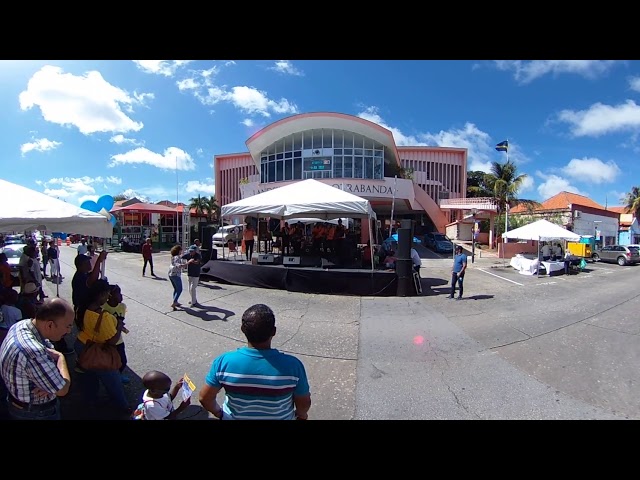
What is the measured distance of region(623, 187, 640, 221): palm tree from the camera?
32.3 meters

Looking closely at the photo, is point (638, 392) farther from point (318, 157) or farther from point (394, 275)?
point (318, 157)

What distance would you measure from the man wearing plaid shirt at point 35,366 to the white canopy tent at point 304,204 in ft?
23.9

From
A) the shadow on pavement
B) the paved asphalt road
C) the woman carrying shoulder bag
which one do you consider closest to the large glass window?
the paved asphalt road

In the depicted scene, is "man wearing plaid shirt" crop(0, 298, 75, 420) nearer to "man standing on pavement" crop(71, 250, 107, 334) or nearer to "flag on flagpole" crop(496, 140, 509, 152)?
"man standing on pavement" crop(71, 250, 107, 334)

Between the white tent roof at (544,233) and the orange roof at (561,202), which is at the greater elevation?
the orange roof at (561,202)

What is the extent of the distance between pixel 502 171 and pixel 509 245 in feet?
26.3

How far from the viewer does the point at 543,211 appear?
92.4ft

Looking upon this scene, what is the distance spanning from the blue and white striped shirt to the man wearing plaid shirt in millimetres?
1128

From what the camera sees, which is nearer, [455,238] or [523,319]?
[523,319]

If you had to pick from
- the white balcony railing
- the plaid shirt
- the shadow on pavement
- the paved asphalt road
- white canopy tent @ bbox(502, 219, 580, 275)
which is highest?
the white balcony railing

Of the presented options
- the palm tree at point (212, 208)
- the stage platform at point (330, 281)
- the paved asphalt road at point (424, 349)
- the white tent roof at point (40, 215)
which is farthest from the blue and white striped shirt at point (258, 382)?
the palm tree at point (212, 208)

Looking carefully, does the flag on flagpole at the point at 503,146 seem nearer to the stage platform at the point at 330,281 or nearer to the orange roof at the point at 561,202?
the orange roof at the point at 561,202

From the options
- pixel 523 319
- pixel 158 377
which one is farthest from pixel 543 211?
pixel 158 377

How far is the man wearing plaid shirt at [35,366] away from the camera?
1.83m
